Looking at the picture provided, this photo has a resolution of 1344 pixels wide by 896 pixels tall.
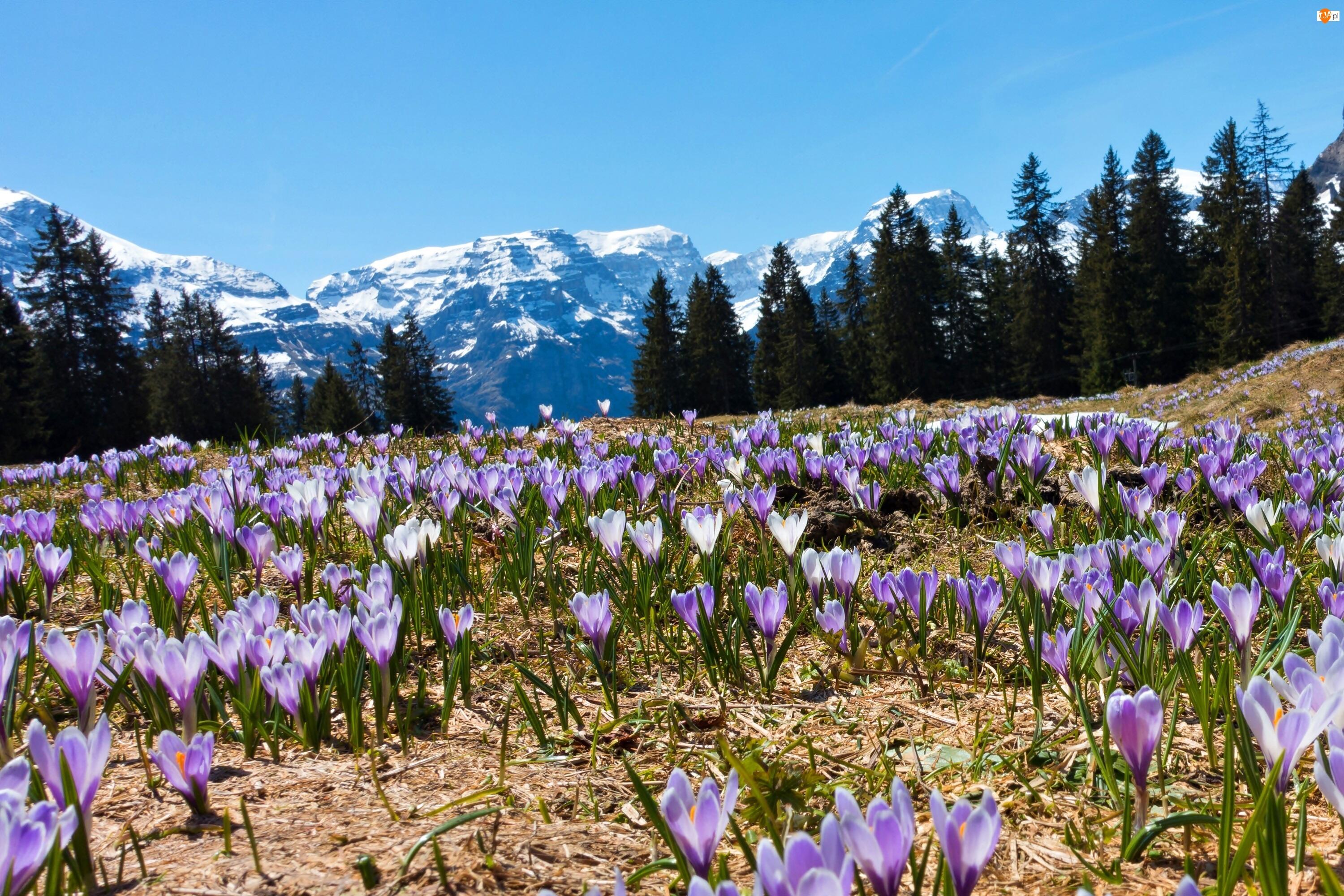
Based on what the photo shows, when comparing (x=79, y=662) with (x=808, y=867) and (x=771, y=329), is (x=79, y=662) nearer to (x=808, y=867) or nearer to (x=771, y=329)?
(x=808, y=867)

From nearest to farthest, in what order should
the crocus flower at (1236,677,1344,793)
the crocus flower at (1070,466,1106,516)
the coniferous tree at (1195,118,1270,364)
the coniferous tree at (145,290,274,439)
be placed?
the crocus flower at (1236,677,1344,793) < the crocus flower at (1070,466,1106,516) < the coniferous tree at (1195,118,1270,364) < the coniferous tree at (145,290,274,439)

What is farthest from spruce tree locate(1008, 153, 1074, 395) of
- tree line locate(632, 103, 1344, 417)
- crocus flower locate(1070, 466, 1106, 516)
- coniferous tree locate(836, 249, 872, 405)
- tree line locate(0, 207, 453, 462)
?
crocus flower locate(1070, 466, 1106, 516)

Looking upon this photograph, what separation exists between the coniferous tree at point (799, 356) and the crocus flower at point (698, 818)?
159 feet

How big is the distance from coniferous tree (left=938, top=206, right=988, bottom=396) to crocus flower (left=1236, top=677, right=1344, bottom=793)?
1913 inches

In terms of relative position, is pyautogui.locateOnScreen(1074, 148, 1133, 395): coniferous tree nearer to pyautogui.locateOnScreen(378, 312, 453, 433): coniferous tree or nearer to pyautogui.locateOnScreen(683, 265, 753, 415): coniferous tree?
pyautogui.locateOnScreen(683, 265, 753, 415): coniferous tree

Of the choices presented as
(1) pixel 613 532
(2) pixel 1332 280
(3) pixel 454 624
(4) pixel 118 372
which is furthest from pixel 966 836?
(2) pixel 1332 280

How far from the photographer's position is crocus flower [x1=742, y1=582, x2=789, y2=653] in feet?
5.97

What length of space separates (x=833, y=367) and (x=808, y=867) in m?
53.9

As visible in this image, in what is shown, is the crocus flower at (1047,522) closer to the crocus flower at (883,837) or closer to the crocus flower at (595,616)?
the crocus flower at (595,616)

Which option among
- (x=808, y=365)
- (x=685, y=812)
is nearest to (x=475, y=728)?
(x=685, y=812)

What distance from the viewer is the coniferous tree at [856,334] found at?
49812 millimetres

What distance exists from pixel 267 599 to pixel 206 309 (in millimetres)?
59497

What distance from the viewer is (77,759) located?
106 cm

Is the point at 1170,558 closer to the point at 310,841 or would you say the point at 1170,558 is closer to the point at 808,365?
the point at 310,841
